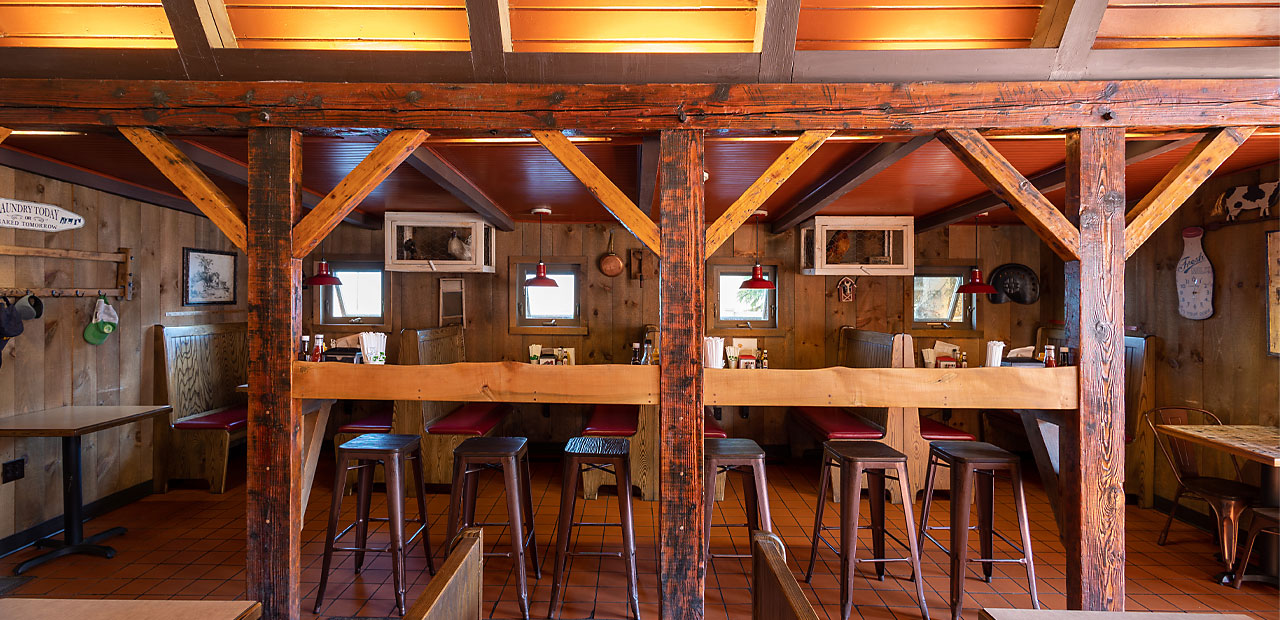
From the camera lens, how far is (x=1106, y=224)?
2.50 meters

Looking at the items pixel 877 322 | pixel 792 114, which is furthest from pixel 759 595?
pixel 877 322

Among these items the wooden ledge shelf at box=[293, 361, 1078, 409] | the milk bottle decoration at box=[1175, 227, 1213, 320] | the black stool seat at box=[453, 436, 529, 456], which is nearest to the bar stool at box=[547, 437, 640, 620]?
the black stool seat at box=[453, 436, 529, 456]

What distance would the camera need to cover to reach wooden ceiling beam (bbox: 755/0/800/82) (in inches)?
90.9

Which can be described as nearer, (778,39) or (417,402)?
(778,39)

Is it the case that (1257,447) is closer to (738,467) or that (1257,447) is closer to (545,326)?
(738,467)

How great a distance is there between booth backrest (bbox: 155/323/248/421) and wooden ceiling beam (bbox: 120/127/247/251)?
9.29 feet

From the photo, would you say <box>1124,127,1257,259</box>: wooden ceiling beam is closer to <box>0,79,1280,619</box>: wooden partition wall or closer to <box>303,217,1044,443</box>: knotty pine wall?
<box>0,79,1280,619</box>: wooden partition wall

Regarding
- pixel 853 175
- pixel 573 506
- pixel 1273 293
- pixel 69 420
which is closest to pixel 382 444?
pixel 573 506

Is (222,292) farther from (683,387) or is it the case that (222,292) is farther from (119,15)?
(683,387)

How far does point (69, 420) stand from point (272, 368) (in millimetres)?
2137

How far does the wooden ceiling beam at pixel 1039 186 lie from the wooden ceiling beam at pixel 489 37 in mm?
2425

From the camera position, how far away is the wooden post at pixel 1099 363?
2.49 meters

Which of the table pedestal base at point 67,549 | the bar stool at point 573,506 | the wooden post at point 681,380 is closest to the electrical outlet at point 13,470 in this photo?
the table pedestal base at point 67,549

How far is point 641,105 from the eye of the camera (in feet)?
8.31
